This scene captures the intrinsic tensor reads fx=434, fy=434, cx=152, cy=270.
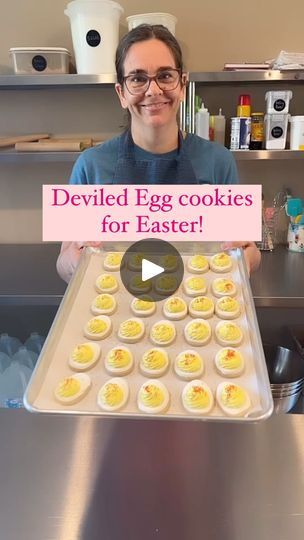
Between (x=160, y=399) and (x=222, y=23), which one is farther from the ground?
(x=222, y=23)

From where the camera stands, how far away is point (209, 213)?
880 mm

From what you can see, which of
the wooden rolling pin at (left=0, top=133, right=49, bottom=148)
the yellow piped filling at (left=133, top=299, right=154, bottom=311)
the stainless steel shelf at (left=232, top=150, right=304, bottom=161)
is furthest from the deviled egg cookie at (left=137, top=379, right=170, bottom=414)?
the wooden rolling pin at (left=0, top=133, right=49, bottom=148)

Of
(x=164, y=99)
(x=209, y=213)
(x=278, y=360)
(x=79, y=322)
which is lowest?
(x=278, y=360)

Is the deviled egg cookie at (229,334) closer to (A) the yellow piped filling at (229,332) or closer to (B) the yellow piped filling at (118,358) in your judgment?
(A) the yellow piped filling at (229,332)

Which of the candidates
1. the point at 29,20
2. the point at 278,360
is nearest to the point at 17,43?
the point at 29,20

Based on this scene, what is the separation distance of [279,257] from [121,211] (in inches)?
44.6

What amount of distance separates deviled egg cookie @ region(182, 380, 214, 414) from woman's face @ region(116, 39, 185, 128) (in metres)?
0.62

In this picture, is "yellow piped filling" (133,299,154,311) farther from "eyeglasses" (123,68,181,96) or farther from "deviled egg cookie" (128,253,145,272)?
"eyeglasses" (123,68,181,96)

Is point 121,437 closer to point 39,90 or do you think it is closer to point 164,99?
point 164,99

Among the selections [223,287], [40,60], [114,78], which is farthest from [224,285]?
[40,60]

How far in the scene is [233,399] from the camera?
0.62 m

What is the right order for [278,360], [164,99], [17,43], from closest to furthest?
1. [164,99]
2. [278,360]
3. [17,43]

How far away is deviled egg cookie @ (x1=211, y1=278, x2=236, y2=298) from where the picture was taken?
0.87 meters

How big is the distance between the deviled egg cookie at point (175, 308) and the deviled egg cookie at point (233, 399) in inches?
8.1
